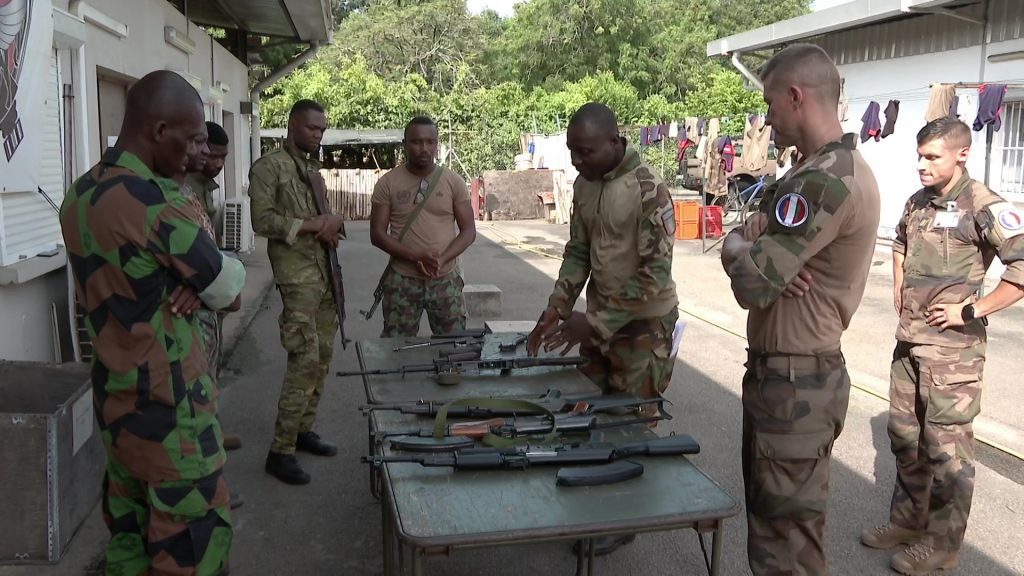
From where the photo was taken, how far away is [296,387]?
14.2 feet

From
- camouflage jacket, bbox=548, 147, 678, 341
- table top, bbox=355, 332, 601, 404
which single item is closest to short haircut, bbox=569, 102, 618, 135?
camouflage jacket, bbox=548, 147, 678, 341

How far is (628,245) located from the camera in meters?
A: 3.56

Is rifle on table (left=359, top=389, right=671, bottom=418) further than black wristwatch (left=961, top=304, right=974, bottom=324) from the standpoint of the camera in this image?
No

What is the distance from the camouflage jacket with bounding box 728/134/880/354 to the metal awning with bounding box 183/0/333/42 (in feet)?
29.2

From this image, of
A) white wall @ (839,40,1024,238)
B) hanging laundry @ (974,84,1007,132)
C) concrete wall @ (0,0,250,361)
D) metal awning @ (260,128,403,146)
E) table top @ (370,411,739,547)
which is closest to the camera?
table top @ (370,411,739,547)

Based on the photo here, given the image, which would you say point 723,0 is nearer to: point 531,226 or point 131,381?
point 531,226

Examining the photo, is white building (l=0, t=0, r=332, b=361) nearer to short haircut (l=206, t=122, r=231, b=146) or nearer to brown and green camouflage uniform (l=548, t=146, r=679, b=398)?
short haircut (l=206, t=122, r=231, b=146)

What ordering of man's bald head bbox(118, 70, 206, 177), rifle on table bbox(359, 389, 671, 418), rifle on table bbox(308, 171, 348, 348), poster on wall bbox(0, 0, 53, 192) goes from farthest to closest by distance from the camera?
rifle on table bbox(308, 171, 348, 348) → poster on wall bbox(0, 0, 53, 192) → rifle on table bbox(359, 389, 671, 418) → man's bald head bbox(118, 70, 206, 177)

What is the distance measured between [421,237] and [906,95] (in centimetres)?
1149

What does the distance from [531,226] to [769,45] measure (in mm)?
6347

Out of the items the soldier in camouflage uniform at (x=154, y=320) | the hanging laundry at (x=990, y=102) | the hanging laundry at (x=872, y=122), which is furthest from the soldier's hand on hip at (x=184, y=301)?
the hanging laundry at (x=872, y=122)

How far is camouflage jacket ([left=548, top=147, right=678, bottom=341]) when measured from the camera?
3441 millimetres

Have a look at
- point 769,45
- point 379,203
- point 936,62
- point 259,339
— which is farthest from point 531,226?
point 379,203

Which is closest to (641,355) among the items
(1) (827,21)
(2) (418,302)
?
(2) (418,302)
